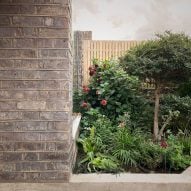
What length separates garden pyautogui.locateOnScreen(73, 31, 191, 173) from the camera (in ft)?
12.3

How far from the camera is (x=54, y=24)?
9.69ft

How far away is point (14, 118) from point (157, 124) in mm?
2869

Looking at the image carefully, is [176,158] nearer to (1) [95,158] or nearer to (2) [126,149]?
(2) [126,149]

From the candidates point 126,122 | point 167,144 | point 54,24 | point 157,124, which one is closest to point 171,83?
point 157,124

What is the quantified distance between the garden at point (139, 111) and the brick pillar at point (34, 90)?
25.5 inches

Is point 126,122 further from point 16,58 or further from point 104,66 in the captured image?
point 16,58

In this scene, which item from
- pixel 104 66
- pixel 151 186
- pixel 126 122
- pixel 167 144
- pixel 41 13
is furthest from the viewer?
pixel 104 66

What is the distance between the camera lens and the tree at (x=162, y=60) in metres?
4.75

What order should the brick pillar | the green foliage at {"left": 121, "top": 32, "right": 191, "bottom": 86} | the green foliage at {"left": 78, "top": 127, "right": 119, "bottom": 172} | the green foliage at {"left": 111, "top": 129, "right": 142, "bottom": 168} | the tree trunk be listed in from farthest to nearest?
1. the tree trunk
2. the green foliage at {"left": 121, "top": 32, "right": 191, "bottom": 86}
3. the green foliage at {"left": 111, "top": 129, "right": 142, "bottom": 168}
4. the green foliage at {"left": 78, "top": 127, "right": 119, "bottom": 172}
5. the brick pillar

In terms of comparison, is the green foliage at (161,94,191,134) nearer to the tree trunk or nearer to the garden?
the garden

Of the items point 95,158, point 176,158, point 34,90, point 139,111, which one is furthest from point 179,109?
point 34,90

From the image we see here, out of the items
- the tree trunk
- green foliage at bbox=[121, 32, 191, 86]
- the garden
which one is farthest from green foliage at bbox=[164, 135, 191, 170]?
green foliage at bbox=[121, 32, 191, 86]

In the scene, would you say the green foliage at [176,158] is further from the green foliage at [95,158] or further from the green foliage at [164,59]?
the green foliage at [164,59]

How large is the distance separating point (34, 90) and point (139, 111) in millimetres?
2897
